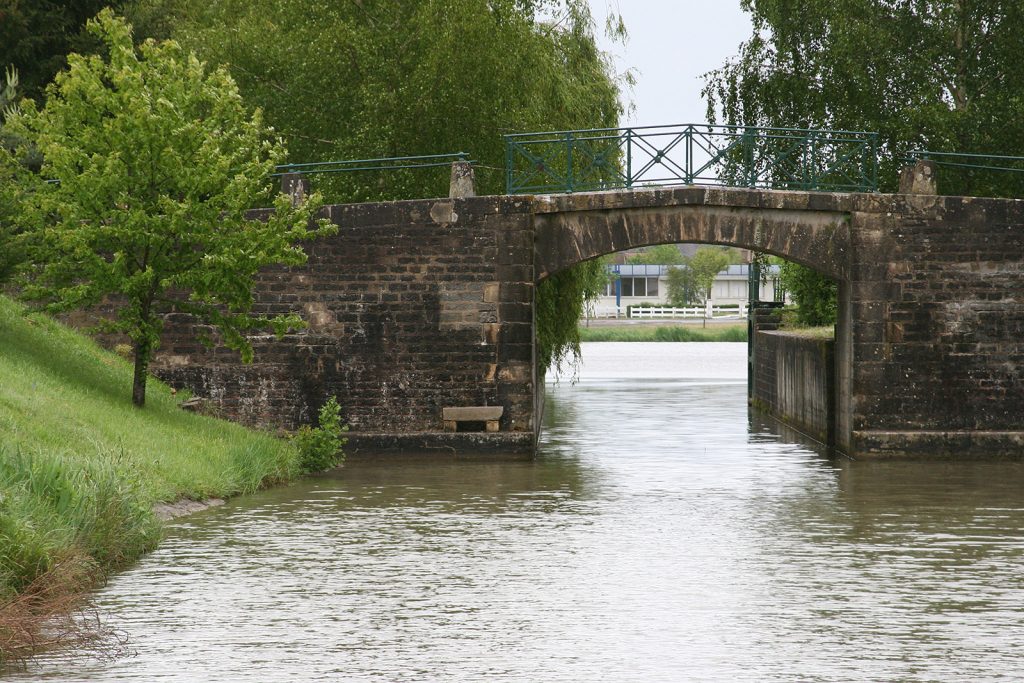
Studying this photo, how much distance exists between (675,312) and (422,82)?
251 feet

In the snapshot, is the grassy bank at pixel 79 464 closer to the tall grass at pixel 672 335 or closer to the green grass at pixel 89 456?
the green grass at pixel 89 456

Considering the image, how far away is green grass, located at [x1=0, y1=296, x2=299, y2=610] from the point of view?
12.2 metres

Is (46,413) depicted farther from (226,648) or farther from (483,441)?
(226,648)

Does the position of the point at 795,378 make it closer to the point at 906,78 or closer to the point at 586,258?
the point at 586,258

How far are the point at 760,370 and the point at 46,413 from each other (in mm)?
19773

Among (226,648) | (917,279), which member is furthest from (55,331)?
(226,648)

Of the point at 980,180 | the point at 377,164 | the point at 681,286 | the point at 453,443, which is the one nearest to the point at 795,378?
the point at 453,443

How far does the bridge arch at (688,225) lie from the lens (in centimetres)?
2306

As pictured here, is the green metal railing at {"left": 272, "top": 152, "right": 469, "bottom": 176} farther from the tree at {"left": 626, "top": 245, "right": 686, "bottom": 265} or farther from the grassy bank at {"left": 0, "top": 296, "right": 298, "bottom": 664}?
the tree at {"left": 626, "top": 245, "right": 686, "bottom": 265}

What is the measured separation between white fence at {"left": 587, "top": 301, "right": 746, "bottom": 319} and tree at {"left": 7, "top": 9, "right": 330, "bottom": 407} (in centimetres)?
7968

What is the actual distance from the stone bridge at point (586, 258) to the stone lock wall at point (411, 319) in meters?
0.02

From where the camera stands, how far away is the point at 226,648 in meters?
10.0

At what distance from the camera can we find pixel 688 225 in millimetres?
23219

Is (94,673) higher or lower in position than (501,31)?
lower
